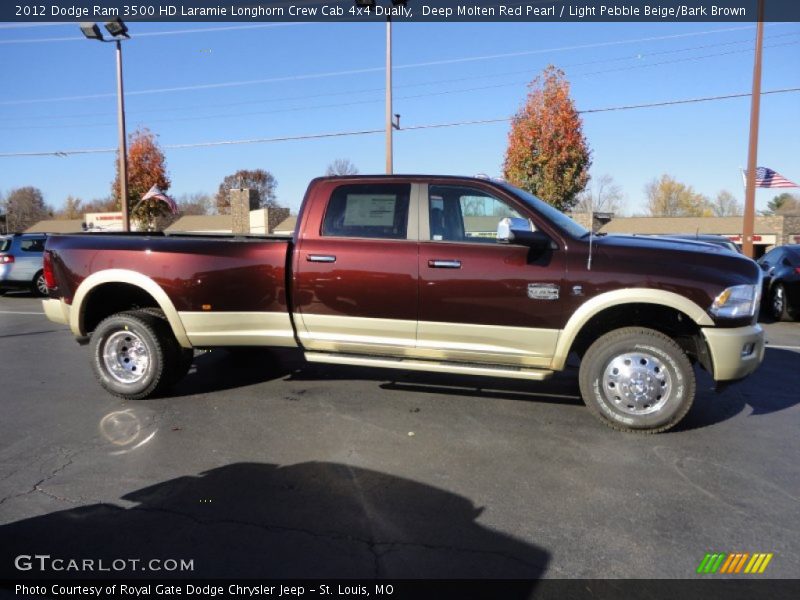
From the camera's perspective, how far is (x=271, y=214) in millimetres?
A: 33312

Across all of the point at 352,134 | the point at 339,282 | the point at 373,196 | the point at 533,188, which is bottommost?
the point at 339,282

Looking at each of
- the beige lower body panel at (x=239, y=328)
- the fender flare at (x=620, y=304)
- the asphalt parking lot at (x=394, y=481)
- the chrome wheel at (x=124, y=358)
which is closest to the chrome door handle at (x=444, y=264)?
the fender flare at (x=620, y=304)

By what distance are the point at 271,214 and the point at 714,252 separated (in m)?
30.9

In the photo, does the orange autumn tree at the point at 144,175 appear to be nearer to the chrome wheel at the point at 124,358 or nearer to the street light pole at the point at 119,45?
the street light pole at the point at 119,45

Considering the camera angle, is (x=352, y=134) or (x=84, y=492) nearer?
(x=84, y=492)

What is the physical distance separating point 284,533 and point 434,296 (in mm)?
2334

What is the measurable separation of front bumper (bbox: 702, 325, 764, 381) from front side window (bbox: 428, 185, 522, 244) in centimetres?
175

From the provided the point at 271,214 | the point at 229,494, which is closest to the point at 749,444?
the point at 229,494

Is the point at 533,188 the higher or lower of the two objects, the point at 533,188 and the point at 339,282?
the higher

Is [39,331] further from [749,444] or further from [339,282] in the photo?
[749,444]

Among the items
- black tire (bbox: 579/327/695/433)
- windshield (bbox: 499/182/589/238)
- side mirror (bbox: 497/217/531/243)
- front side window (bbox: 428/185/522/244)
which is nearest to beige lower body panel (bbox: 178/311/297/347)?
front side window (bbox: 428/185/522/244)

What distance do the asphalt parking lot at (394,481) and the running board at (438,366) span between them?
1.35ft

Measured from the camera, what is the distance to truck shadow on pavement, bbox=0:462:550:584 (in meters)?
2.67

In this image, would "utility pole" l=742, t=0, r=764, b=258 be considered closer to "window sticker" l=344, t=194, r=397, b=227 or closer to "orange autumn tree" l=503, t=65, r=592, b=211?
"orange autumn tree" l=503, t=65, r=592, b=211
